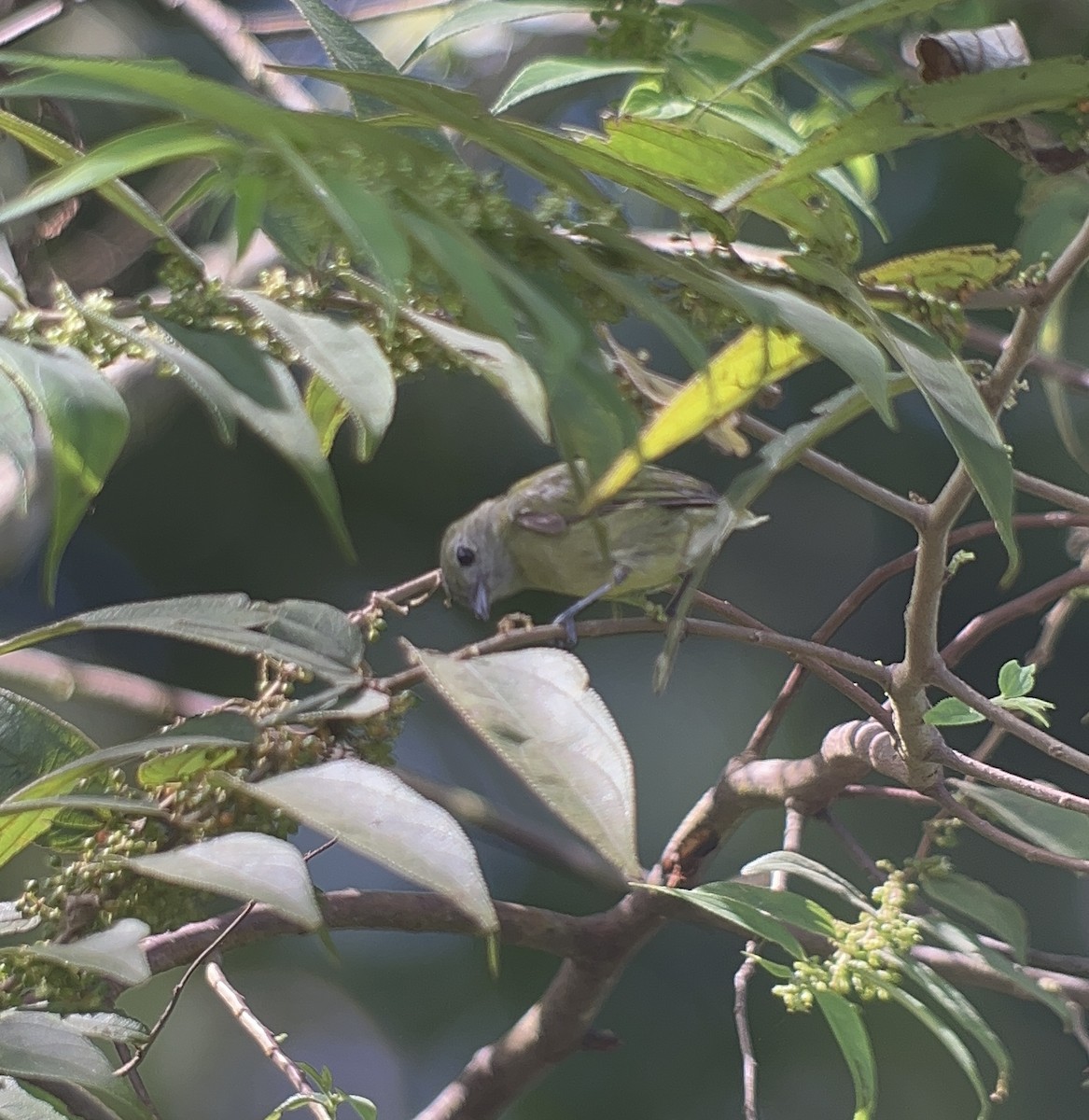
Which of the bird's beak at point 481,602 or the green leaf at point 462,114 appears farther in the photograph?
the bird's beak at point 481,602

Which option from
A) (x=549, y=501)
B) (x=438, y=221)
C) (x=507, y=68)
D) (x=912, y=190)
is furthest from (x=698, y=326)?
(x=912, y=190)

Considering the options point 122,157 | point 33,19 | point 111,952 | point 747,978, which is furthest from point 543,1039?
point 33,19

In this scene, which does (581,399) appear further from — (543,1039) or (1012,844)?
(543,1039)

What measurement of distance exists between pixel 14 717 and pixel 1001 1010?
2048mm

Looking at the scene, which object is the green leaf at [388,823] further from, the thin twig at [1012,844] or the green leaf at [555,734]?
the thin twig at [1012,844]

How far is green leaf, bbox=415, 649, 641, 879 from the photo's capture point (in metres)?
0.43

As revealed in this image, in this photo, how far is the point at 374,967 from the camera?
7.66 feet

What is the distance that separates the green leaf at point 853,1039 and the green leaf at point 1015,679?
0.81 ft

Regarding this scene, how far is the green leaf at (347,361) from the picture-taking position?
461mm

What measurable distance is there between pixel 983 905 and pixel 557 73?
2.26 ft

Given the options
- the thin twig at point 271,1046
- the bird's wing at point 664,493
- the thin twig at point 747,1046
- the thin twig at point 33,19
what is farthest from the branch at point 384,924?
the thin twig at point 33,19

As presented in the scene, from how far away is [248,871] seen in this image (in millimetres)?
480

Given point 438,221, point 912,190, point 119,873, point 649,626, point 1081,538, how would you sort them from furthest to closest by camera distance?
point 912,190 → point 1081,538 → point 649,626 → point 119,873 → point 438,221

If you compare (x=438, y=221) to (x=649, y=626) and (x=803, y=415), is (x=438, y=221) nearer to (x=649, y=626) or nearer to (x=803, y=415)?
(x=649, y=626)
